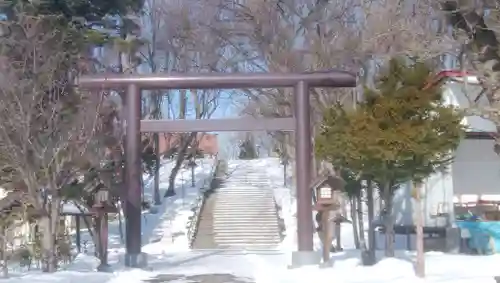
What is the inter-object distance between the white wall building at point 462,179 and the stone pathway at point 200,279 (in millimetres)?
7874

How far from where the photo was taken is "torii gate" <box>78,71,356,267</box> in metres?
18.9

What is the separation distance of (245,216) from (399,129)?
16.1 metres

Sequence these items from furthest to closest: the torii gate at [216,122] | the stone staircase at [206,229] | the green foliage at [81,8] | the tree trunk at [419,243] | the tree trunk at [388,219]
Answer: the stone staircase at [206,229] < the green foliage at [81,8] < the torii gate at [216,122] < the tree trunk at [388,219] < the tree trunk at [419,243]

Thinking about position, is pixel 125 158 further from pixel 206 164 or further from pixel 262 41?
pixel 206 164

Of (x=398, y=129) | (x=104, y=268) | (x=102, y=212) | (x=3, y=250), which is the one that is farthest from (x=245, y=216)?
(x=398, y=129)

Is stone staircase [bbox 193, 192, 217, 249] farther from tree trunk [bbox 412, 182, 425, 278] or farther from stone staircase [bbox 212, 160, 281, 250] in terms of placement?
tree trunk [bbox 412, 182, 425, 278]

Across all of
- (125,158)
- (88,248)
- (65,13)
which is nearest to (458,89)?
(125,158)

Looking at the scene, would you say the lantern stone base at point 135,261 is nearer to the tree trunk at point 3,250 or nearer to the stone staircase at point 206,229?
the tree trunk at point 3,250

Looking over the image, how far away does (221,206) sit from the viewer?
33.3 meters

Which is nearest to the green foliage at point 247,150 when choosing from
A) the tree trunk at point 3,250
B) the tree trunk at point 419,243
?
the tree trunk at point 3,250

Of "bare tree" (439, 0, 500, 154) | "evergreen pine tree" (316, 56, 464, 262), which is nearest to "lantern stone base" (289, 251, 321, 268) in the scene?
"evergreen pine tree" (316, 56, 464, 262)

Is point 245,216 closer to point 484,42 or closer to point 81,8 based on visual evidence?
point 81,8

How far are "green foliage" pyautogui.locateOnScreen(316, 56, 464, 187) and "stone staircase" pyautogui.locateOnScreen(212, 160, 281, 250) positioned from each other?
11.0 meters

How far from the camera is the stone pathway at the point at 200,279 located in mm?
16250
